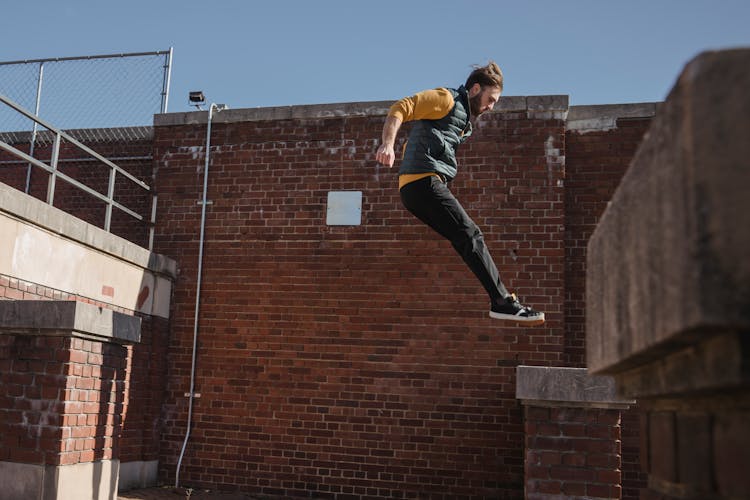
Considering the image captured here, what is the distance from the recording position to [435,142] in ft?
14.7

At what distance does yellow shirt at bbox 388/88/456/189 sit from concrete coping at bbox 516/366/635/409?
1.41m

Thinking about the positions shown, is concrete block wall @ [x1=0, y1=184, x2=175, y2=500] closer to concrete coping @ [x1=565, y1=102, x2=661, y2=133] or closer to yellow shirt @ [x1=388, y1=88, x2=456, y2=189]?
yellow shirt @ [x1=388, y1=88, x2=456, y2=189]

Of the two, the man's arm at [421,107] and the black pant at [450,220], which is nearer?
the man's arm at [421,107]

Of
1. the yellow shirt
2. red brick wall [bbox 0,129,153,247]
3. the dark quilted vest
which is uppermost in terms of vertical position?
red brick wall [bbox 0,129,153,247]

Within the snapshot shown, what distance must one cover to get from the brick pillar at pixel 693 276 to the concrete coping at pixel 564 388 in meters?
2.54

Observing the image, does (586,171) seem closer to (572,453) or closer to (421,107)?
(421,107)

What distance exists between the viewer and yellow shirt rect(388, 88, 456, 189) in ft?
14.4

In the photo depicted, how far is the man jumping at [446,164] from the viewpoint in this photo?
14.7 ft

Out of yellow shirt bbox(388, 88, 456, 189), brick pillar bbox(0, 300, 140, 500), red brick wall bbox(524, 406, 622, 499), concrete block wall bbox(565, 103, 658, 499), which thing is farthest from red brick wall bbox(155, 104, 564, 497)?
brick pillar bbox(0, 300, 140, 500)

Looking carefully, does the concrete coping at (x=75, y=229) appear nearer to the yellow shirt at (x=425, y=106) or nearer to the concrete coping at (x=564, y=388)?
the yellow shirt at (x=425, y=106)

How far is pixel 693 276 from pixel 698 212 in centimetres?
11

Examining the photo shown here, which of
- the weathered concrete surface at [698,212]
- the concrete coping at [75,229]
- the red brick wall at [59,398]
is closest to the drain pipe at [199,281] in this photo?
the concrete coping at [75,229]

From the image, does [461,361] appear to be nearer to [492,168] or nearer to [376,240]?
[376,240]

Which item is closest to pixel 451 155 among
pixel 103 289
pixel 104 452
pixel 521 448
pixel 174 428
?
pixel 104 452
